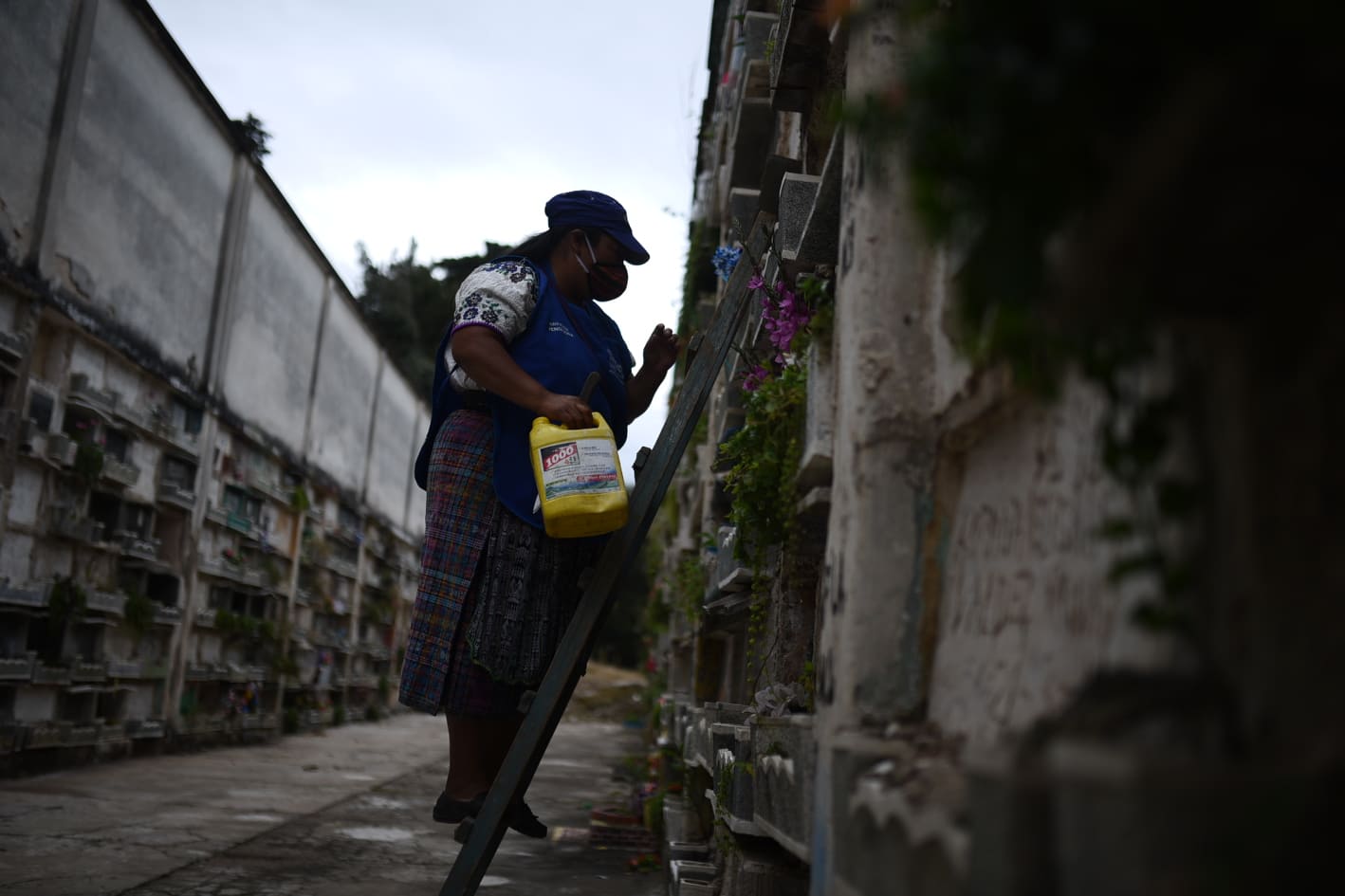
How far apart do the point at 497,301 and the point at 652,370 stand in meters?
0.62

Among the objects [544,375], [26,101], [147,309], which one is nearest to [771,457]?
[544,375]

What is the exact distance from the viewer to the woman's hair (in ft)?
10.9

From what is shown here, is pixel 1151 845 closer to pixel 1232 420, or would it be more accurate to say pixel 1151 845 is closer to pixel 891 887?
pixel 1232 420

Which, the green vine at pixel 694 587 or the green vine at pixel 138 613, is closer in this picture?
the green vine at pixel 694 587

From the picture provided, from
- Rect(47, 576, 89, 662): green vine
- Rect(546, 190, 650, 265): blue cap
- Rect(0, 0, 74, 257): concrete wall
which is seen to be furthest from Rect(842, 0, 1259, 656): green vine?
Rect(47, 576, 89, 662): green vine

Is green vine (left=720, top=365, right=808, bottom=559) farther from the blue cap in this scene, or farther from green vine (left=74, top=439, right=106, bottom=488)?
green vine (left=74, top=439, right=106, bottom=488)

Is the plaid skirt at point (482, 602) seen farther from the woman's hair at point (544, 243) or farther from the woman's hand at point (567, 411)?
the woman's hair at point (544, 243)

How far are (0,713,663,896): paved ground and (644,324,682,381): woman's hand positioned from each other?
168 centimetres

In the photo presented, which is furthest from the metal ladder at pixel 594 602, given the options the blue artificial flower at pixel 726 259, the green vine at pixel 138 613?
the green vine at pixel 138 613

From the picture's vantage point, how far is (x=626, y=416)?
133 inches

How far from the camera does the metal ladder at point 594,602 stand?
262 centimetres

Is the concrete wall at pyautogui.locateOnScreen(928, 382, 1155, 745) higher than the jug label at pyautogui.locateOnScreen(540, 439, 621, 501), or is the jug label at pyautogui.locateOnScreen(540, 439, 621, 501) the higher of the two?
the jug label at pyautogui.locateOnScreen(540, 439, 621, 501)

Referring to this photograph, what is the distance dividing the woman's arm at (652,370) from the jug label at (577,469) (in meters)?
0.69

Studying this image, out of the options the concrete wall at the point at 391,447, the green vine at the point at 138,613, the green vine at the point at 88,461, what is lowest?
the green vine at the point at 138,613
